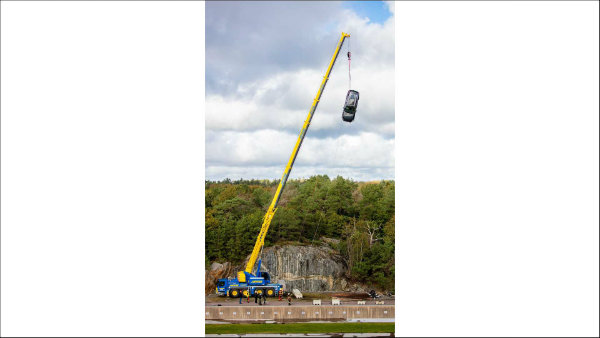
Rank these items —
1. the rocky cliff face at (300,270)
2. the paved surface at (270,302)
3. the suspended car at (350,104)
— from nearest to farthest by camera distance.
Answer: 1. the suspended car at (350,104)
2. the paved surface at (270,302)
3. the rocky cliff face at (300,270)

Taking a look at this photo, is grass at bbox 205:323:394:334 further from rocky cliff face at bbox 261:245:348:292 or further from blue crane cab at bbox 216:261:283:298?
rocky cliff face at bbox 261:245:348:292

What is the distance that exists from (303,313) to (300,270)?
273 inches

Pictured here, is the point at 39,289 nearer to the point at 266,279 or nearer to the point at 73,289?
the point at 73,289

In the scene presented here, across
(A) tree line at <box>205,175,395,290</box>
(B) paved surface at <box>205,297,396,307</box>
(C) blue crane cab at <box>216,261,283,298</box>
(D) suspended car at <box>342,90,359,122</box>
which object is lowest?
(B) paved surface at <box>205,297,396,307</box>

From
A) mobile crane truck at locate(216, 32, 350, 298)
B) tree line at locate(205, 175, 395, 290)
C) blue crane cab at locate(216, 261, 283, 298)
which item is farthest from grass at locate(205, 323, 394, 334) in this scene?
tree line at locate(205, 175, 395, 290)

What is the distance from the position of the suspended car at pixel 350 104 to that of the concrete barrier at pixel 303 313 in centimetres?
669

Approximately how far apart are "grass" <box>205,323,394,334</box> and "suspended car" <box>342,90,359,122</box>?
22.0 feet

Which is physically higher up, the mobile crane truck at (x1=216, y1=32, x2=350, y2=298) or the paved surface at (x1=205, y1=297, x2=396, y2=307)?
the mobile crane truck at (x1=216, y1=32, x2=350, y2=298)

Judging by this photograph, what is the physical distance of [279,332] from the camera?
1456 cm

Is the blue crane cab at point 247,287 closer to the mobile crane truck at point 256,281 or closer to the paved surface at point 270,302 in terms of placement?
the mobile crane truck at point 256,281

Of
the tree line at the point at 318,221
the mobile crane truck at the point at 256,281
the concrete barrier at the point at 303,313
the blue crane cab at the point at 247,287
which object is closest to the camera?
the concrete barrier at the point at 303,313

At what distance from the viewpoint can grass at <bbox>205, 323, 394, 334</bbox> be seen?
1466 cm

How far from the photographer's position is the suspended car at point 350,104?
15070mm

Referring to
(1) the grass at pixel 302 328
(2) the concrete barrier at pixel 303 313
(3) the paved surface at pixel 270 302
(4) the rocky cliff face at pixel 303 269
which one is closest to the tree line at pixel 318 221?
(4) the rocky cliff face at pixel 303 269
